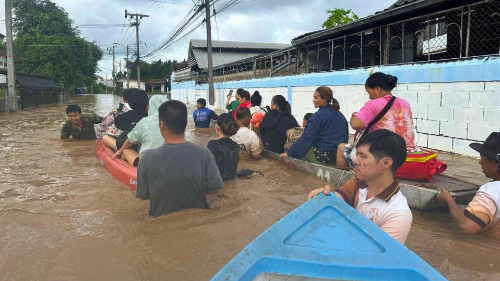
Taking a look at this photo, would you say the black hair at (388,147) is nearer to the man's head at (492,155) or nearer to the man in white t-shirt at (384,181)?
the man in white t-shirt at (384,181)

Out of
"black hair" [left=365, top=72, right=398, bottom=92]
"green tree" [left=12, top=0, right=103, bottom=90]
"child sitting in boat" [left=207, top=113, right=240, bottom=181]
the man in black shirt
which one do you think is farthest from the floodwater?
"green tree" [left=12, top=0, right=103, bottom=90]

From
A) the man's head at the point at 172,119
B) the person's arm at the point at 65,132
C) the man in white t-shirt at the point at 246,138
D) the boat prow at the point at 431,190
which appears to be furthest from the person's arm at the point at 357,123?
the person's arm at the point at 65,132

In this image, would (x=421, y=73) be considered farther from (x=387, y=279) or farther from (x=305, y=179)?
(x=387, y=279)

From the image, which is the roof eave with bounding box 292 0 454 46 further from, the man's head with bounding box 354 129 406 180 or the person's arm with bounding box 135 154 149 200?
the person's arm with bounding box 135 154 149 200

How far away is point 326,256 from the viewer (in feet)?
5.41

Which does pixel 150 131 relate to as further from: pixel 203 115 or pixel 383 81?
pixel 203 115

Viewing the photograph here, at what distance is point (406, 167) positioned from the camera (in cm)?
367

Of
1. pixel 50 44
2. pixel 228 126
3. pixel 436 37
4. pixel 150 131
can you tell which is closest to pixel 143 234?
pixel 150 131

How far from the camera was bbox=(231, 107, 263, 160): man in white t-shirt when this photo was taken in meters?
5.79

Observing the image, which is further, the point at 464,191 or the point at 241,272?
the point at 464,191

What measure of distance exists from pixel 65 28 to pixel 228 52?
23.7 metres

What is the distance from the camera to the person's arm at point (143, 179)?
9.26ft

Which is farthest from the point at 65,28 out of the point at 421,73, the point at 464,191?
the point at 464,191

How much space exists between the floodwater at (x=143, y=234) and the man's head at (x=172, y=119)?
2.39 ft
